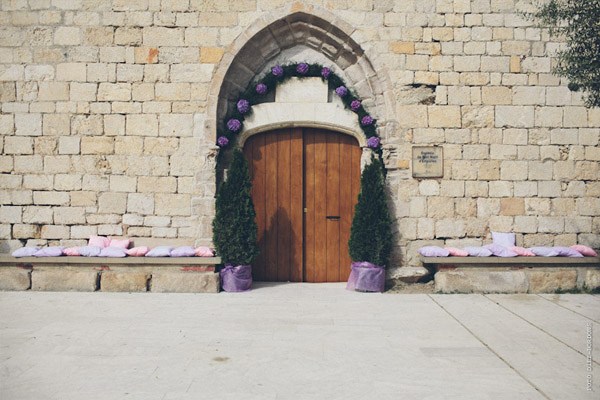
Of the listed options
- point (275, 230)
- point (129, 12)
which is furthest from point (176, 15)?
point (275, 230)

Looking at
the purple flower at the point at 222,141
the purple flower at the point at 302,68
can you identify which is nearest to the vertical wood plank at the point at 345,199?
the purple flower at the point at 302,68

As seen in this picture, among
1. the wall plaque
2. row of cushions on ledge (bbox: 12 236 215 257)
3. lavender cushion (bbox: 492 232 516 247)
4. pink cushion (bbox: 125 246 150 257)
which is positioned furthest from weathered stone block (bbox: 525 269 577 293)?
pink cushion (bbox: 125 246 150 257)

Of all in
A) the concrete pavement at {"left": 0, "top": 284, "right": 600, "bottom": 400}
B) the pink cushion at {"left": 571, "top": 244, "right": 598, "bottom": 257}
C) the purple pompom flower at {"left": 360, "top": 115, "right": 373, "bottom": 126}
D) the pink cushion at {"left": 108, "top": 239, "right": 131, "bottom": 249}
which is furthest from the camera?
the purple pompom flower at {"left": 360, "top": 115, "right": 373, "bottom": 126}

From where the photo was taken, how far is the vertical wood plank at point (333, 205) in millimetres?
6332

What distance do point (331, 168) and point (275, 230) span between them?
108 centimetres

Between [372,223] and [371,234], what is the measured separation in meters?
0.13

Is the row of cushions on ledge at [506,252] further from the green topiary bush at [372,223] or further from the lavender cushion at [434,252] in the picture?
the green topiary bush at [372,223]

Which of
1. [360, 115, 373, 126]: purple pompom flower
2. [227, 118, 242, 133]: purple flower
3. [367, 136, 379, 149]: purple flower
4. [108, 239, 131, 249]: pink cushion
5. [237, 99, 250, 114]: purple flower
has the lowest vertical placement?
[108, 239, 131, 249]: pink cushion

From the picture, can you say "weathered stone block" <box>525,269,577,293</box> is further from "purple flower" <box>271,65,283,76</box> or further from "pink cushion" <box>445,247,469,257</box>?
"purple flower" <box>271,65,283,76</box>

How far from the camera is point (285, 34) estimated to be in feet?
20.6

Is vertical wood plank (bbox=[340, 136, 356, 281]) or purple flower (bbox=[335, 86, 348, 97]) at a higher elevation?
purple flower (bbox=[335, 86, 348, 97])

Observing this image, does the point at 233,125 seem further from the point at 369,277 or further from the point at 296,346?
the point at 296,346

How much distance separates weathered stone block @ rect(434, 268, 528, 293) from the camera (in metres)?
5.66

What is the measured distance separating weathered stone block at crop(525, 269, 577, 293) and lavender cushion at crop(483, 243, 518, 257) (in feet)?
0.93
